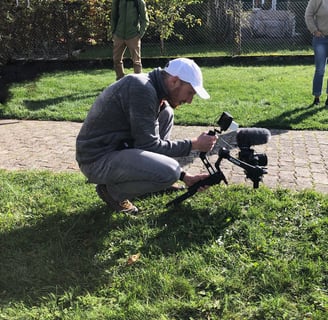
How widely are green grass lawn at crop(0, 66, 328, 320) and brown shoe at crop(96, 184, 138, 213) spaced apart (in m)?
0.07

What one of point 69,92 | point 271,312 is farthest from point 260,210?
point 69,92

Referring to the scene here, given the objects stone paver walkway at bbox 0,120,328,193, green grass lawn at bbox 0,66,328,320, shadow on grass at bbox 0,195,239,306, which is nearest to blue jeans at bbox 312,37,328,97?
stone paver walkway at bbox 0,120,328,193

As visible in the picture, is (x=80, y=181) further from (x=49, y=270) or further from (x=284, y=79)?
(x=284, y=79)

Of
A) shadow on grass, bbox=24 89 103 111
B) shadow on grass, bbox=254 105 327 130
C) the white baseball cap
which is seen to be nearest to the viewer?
the white baseball cap

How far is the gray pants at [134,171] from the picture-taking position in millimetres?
3416

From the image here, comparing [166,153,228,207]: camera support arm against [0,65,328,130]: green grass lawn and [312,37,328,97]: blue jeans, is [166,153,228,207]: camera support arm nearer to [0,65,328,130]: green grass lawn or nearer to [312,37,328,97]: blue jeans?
[0,65,328,130]: green grass lawn

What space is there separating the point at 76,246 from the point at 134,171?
0.71 metres

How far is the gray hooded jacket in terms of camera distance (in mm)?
3283

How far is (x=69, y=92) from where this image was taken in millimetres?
8883

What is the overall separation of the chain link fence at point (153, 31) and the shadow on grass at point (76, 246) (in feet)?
22.9

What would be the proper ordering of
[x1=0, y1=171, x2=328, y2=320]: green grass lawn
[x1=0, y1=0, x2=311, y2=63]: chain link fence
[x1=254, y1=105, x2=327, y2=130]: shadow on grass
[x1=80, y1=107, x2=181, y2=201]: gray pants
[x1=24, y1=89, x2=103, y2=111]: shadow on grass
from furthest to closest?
[x1=0, y1=0, x2=311, y2=63]: chain link fence < [x1=24, y1=89, x2=103, y2=111]: shadow on grass < [x1=254, y1=105, x2=327, y2=130]: shadow on grass < [x1=80, y1=107, x2=181, y2=201]: gray pants < [x1=0, y1=171, x2=328, y2=320]: green grass lawn

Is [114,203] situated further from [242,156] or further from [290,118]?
[290,118]

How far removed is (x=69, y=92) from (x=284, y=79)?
→ 434 cm

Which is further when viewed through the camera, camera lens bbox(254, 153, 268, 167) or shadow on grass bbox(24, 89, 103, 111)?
shadow on grass bbox(24, 89, 103, 111)
